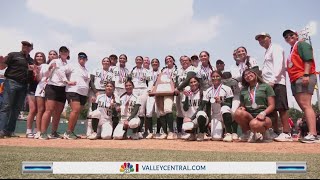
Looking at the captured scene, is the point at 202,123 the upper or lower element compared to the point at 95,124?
upper

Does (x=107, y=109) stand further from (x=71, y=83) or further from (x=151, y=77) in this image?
(x=151, y=77)

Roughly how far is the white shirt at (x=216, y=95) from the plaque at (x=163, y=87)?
930 mm

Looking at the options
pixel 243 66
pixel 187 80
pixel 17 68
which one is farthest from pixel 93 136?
pixel 243 66

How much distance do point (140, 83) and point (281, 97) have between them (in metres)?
3.75

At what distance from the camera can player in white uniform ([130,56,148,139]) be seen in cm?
845

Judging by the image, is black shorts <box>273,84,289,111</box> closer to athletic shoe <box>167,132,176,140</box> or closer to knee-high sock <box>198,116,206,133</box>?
knee-high sock <box>198,116,206,133</box>

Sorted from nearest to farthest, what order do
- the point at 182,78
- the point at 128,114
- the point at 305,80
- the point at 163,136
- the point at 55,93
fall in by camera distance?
the point at 305,80 → the point at 55,93 → the point at 163,136 → the point at 182,78 → the point at 128,114

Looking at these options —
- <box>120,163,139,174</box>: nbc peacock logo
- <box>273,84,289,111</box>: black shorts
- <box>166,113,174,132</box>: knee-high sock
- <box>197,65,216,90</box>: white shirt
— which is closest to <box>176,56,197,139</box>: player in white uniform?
<box>197,65,216,90</box>: white shirt

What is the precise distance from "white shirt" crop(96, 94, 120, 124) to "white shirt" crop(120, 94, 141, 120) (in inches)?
7.1

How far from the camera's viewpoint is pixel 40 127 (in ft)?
25.5

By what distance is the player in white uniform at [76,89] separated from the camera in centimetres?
755

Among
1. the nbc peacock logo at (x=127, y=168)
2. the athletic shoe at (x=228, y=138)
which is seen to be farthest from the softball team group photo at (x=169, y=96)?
the nbc peacock logo at (x=127, y=168)

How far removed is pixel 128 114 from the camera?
8.41 metres

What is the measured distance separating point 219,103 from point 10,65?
17.0 ft
